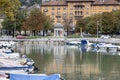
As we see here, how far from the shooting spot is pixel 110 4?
154 metres

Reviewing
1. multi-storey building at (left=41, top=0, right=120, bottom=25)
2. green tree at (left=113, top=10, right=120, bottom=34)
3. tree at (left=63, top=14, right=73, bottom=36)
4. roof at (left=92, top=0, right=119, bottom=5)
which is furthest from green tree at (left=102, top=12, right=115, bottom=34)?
roof at (left=92, top=0, right=119, bottom=5)

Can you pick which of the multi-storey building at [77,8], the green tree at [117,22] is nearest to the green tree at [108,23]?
the green tree at [117,22]

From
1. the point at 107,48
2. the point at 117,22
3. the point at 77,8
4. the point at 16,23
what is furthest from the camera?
the point at 77,8

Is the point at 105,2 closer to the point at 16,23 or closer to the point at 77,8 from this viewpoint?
the point at 77,8

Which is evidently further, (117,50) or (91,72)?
(117,50)

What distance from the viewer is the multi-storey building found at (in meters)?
154

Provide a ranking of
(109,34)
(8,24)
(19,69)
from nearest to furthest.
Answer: (19,69)
(109,34)
(8,24)

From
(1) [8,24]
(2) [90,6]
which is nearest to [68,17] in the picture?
(2) [90,6]

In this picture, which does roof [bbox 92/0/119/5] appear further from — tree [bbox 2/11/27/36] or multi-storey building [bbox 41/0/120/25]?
tree [bbox 2/11/27/36]

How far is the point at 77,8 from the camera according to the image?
510 feet

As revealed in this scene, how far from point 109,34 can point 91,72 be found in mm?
80906

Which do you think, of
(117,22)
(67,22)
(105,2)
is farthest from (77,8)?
(117,22)

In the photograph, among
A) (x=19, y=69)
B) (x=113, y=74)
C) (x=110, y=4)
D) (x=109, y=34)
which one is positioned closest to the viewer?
(x=19, y=69)

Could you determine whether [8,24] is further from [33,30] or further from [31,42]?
[31,42]
